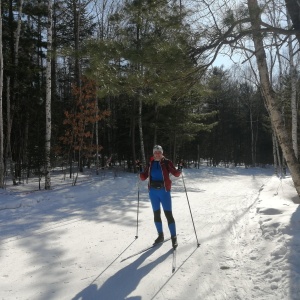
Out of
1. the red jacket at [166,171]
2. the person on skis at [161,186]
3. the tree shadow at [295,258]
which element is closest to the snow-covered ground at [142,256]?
the tree shadow at [295,258]

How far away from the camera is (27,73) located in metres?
14.8

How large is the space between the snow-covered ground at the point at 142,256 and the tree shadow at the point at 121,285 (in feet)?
0.04

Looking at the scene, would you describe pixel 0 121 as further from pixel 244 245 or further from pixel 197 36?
pixel 244 245

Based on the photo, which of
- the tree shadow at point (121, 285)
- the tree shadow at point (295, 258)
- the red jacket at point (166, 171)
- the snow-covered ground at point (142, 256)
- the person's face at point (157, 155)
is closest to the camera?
the tree shadow at point (295, 258)

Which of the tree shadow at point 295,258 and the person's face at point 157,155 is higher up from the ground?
the person's face at point 157,155

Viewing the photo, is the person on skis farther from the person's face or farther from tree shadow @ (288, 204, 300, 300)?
tree shadow @ (288, 204, 300, 300)

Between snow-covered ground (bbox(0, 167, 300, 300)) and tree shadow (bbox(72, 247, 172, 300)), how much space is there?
13mm

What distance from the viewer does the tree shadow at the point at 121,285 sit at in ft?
13.4

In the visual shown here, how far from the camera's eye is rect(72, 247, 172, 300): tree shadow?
4.07 metres

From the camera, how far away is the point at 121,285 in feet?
14.5

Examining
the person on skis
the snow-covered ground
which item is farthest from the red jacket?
the snow-covered ground

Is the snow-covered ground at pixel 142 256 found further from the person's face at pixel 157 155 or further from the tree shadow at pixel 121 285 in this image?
the person's face at pixel 157 155

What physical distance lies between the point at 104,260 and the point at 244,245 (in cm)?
276

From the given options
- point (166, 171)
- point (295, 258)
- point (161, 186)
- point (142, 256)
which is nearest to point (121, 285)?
point (142, 256)
